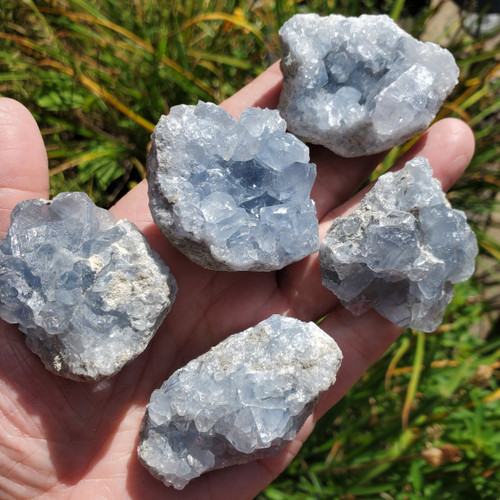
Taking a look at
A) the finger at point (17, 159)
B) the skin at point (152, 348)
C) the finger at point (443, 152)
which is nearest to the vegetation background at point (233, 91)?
the finger at point (443, 152)

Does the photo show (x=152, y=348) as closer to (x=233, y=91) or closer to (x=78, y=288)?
(x=78, y=288)

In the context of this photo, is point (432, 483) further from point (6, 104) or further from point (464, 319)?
point (6, 104)

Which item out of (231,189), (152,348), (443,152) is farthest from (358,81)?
(152,348)

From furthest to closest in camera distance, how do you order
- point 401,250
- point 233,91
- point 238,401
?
Result: point 233,91 < point 401,250 < point 238,401

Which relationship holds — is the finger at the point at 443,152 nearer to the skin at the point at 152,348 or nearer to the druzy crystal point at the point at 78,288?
the skin at the point at 152,348

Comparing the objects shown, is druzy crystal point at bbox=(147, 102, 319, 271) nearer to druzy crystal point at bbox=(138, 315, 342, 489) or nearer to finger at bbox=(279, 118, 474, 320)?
finger at bbox=(279, 118, 474, 320)

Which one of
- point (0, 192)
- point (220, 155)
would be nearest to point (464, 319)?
point (220, 155)
